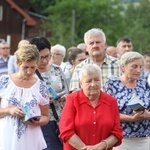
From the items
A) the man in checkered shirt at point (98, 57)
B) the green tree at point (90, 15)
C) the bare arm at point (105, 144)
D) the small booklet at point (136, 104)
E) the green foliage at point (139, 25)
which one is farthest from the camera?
the green tree at point (90, 15)

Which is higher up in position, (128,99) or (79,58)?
(79,58)

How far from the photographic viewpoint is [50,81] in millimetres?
7074

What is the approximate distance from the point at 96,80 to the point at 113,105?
1.15ft

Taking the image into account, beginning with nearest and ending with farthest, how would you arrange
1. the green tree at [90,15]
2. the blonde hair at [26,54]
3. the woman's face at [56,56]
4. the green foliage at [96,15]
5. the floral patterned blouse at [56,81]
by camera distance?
the blonde hair at [26,54]
the floral patterned blouse at [56,81]
the woman's face at [56,56]
the green foliage at [96,15]
the green tree at [90,15]

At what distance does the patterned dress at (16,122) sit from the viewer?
19.8ft

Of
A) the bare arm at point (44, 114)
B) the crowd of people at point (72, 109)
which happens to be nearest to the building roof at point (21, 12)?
the crowd of people at point (72, 109)

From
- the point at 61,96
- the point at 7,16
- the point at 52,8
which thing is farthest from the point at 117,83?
the point at 52,8

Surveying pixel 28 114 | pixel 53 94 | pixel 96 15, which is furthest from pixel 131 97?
pixel 96 15

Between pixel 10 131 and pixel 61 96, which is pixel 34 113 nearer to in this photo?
pixel 10 131

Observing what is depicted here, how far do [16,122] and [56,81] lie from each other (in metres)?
1.23

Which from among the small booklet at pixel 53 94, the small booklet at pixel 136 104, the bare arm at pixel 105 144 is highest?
the small booklet at pixel 53 94

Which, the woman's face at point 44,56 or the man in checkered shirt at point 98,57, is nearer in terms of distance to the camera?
the woman's face at point 44,56

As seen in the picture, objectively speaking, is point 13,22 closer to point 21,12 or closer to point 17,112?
point 21,12

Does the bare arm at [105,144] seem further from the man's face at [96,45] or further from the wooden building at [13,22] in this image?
the wooden building at [13,22]
